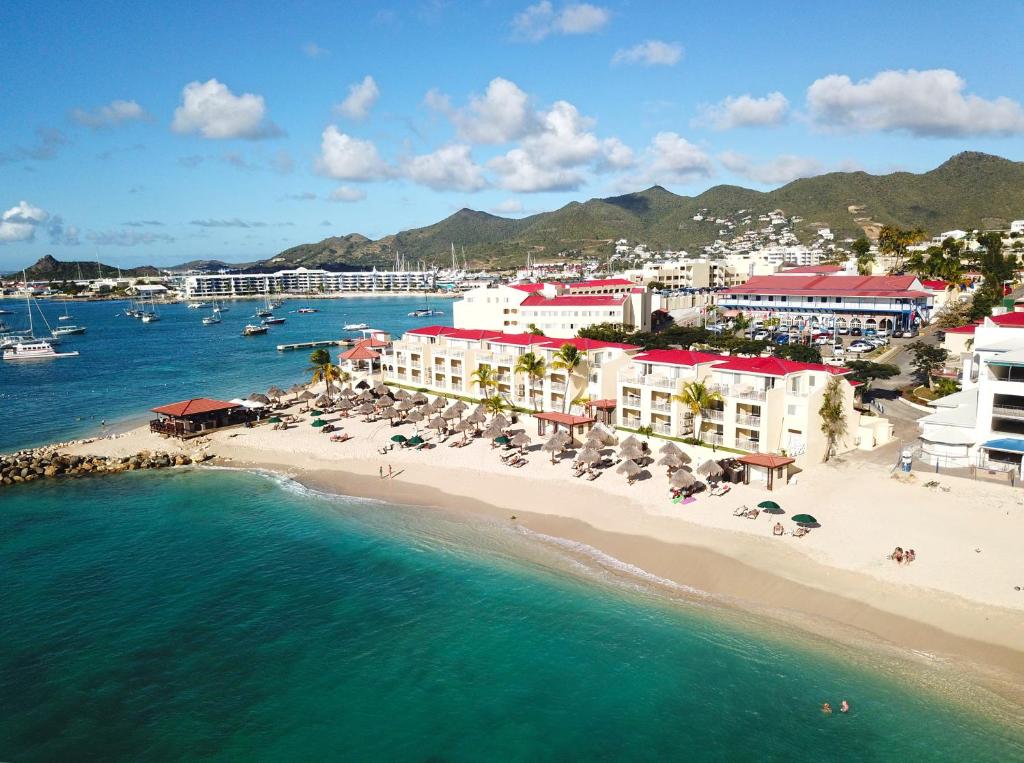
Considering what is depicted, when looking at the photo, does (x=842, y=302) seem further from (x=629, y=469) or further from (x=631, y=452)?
(x=629, y=469)

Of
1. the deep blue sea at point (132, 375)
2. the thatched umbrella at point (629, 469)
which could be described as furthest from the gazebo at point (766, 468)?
the deep blue sea at point (132, 375)

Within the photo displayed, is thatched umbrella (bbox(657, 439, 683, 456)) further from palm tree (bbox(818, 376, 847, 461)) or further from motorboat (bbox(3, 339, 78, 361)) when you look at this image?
motorboat (bbox(3, 339, 78, 361))

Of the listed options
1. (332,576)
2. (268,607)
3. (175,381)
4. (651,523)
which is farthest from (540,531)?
(175,381)

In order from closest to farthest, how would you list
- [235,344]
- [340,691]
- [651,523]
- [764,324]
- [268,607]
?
[340,691] → [268,607] → [651,523] → [764,324] → [235,344]

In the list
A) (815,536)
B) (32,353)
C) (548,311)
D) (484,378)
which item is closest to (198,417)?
(484,378)

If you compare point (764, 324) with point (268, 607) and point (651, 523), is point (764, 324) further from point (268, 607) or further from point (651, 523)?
point (268, 607)

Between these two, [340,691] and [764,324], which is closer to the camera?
[340,691]
